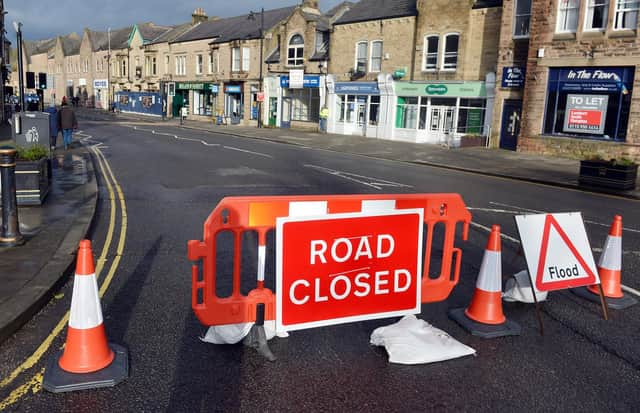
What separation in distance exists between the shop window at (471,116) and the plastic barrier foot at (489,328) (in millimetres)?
23505

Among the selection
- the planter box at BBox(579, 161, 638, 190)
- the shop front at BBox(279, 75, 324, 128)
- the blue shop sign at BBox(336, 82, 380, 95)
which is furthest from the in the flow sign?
the shop front at BBox(279, 75, 324, 128)

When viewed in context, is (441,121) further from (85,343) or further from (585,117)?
(85,343)

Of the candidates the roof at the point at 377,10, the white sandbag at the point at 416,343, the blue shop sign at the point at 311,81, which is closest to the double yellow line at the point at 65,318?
the white sandbag at the point at 416,343

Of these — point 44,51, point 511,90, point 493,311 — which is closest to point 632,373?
point 493,311

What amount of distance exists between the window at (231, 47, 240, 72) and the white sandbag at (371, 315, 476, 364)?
41.2 m

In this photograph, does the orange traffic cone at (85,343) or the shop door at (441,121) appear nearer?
the orange traffic cone at (85,343)

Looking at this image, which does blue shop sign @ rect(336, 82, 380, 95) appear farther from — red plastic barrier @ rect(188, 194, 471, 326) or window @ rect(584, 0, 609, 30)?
red plastic barrier @ rect(188, 194, 471, 326)

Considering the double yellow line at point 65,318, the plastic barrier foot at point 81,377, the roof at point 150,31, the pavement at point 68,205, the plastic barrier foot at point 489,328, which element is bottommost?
the double yellow line at point 65,318

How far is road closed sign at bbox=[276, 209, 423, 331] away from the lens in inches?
161

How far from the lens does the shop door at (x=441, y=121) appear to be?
28328mm

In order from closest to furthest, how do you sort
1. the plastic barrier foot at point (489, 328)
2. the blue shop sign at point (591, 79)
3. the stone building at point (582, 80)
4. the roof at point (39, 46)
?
the plastic barrier foot at point (489, 328) → the stone building at point (582, 80) → the blue shop sign at point (591, 79) → the roof at point (39, 46)

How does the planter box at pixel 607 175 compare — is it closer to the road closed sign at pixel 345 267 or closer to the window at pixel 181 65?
the road closed sign at pixel 345 267

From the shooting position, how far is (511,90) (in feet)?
82.7

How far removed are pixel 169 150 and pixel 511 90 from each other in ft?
51.7
